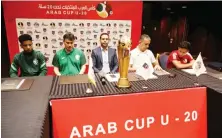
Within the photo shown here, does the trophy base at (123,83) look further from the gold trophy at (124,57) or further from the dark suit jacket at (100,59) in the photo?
the dark suit jacket at (100,59)

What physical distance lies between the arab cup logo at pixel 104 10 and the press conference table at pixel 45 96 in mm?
2106

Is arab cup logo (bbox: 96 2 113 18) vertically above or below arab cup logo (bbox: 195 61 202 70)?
above

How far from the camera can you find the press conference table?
978 millimetres

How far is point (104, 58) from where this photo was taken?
281 cm

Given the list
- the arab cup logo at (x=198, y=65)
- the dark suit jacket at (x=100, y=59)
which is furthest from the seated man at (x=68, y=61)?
the arab cup logo at (x=198, y=65)

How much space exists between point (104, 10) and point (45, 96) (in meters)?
2.54

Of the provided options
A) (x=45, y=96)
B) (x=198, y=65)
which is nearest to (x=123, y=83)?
(x=45, y=96)

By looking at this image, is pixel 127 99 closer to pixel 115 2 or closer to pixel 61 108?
pixel 61 108

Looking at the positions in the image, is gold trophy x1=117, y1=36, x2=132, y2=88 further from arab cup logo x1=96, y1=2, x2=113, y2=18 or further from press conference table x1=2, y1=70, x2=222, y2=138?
arab cup logo x1=96, y1=2, x2=113, y2=18

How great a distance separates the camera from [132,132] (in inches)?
56.7

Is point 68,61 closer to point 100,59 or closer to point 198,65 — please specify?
point 100,59

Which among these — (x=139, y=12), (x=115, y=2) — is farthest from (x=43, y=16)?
(x=139, y=12)

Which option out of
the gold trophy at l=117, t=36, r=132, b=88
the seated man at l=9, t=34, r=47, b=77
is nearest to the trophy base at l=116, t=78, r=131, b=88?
the gold trophy at l=117, t=36, r=132, b=88

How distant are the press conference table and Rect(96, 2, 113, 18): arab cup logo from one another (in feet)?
6.91
